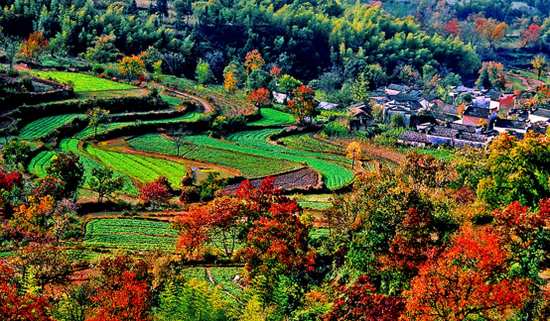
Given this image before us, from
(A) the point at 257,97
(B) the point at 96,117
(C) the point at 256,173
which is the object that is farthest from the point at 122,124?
(A) the point at 257,97

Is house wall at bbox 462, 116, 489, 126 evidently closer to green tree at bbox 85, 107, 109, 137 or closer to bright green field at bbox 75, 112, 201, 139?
bright green field at bbox 75, 112, 201, 139

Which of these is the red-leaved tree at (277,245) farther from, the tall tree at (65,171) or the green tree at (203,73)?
the green tree at (203,73)

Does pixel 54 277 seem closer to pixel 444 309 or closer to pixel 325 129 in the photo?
pixel 444 309

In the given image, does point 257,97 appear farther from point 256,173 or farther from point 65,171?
point 65,171

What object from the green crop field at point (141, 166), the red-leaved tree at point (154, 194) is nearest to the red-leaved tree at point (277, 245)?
the red-leaved tree at point (154, 194)

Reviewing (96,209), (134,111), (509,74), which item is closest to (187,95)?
(134,111)

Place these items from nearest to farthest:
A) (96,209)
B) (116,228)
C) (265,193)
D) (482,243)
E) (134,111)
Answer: (482,243), (265,193), (116,228), (96,209), (134,111)

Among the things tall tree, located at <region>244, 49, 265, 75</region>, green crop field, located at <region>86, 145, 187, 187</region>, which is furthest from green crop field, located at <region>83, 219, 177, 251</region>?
tall tree, located at <region>244, 49, 265, 75</region>
